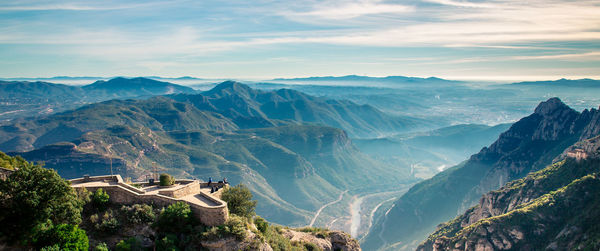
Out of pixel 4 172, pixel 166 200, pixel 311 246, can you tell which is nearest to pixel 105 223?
pixel 166 200

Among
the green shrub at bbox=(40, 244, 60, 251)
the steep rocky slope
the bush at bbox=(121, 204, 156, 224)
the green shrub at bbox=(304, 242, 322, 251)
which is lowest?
the steep rocky slope

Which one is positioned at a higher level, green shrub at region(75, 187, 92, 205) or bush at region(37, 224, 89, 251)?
green shrub at region(75, 187, 92, 205)

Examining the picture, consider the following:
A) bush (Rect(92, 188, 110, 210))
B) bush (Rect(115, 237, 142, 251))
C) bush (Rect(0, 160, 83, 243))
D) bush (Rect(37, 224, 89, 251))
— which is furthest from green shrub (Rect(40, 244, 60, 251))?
bush (Rect(92, 188, 110, 210))

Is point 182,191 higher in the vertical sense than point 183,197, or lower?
higher

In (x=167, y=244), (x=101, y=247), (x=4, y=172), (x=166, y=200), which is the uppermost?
(x=4, y=172)

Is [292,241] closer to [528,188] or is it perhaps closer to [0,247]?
[0,247]

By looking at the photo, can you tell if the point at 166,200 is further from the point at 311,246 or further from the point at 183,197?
the point at 311,246

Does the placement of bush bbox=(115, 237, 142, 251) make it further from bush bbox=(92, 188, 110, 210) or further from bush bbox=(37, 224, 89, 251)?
bush bbox=(92, 188, 110, 210)

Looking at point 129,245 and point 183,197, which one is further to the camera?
point 183,197
